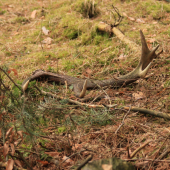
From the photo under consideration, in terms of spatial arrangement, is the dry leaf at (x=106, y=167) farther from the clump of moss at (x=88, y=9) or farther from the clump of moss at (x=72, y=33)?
the clump of moss at (x=88, y=9)

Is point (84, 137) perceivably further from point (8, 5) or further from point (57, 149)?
point (8, 5)

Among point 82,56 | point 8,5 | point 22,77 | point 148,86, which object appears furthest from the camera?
point 8,5

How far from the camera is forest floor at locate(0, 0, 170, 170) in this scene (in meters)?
1.94

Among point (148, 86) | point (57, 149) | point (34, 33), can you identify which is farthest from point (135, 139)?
point (34, 33)

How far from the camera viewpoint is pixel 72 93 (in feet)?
11.0

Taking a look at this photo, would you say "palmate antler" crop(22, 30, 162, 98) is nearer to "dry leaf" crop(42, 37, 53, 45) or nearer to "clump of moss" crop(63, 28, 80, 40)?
"dry leaf" crop(42, 37, 53, 45)

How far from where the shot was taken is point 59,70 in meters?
3.96

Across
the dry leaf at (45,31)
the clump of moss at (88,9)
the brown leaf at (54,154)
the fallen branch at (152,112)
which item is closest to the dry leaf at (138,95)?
the fallen branch at (152,112)

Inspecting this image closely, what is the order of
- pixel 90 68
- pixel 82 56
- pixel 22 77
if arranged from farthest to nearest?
1. pixel 82 56
2. pixel 90 68
3. pixel 22 77

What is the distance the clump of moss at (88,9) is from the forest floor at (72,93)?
1.1 inches

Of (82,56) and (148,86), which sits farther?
(82,56)

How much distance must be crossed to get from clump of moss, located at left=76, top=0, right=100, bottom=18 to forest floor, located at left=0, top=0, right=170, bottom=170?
28 mm

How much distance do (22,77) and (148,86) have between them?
2134mm

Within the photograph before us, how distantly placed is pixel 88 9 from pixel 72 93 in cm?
314
